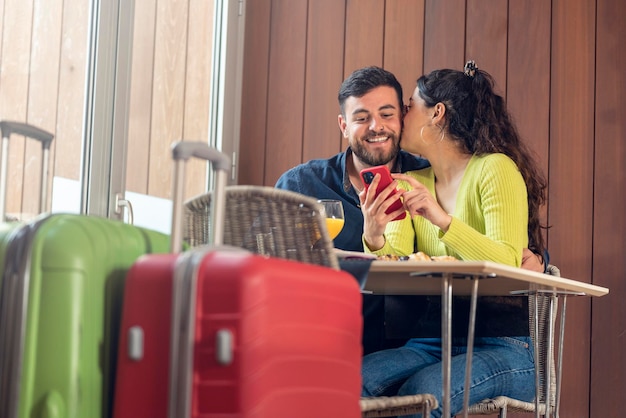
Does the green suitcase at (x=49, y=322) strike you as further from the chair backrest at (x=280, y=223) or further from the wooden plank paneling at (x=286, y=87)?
the wooden plank paneling at (x=286, y=87)

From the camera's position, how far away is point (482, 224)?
280 cm

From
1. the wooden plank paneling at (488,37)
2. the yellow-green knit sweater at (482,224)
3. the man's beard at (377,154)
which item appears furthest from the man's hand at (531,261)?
the wooden plank paneling at (488,37)

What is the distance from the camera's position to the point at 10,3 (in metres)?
2.54

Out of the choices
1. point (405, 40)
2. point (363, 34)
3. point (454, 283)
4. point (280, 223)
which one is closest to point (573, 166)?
point (405, 40)

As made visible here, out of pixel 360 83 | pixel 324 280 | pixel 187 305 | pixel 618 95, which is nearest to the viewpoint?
pixel 187 305

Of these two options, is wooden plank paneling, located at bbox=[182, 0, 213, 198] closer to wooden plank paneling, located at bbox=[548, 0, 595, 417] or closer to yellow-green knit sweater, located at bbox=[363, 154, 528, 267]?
yellow-green knit sweater, located at bbox=[363, 154, 528, 267]

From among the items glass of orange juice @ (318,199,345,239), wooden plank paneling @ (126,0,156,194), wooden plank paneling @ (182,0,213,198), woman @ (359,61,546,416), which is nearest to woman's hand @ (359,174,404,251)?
woman @ (359,61,546,416)

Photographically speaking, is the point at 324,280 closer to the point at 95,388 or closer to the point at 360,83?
the point at 95,388

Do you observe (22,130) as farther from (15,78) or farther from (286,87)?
(286,87)

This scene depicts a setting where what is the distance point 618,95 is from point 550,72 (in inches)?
11.2

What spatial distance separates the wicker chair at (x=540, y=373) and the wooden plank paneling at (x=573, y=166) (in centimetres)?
117

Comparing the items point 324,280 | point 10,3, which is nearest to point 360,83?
point 10,3

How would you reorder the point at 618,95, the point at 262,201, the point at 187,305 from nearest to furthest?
the point at 187,305 < the point at 262,201 < the point at 618,95

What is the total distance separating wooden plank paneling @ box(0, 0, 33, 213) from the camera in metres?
2.51
